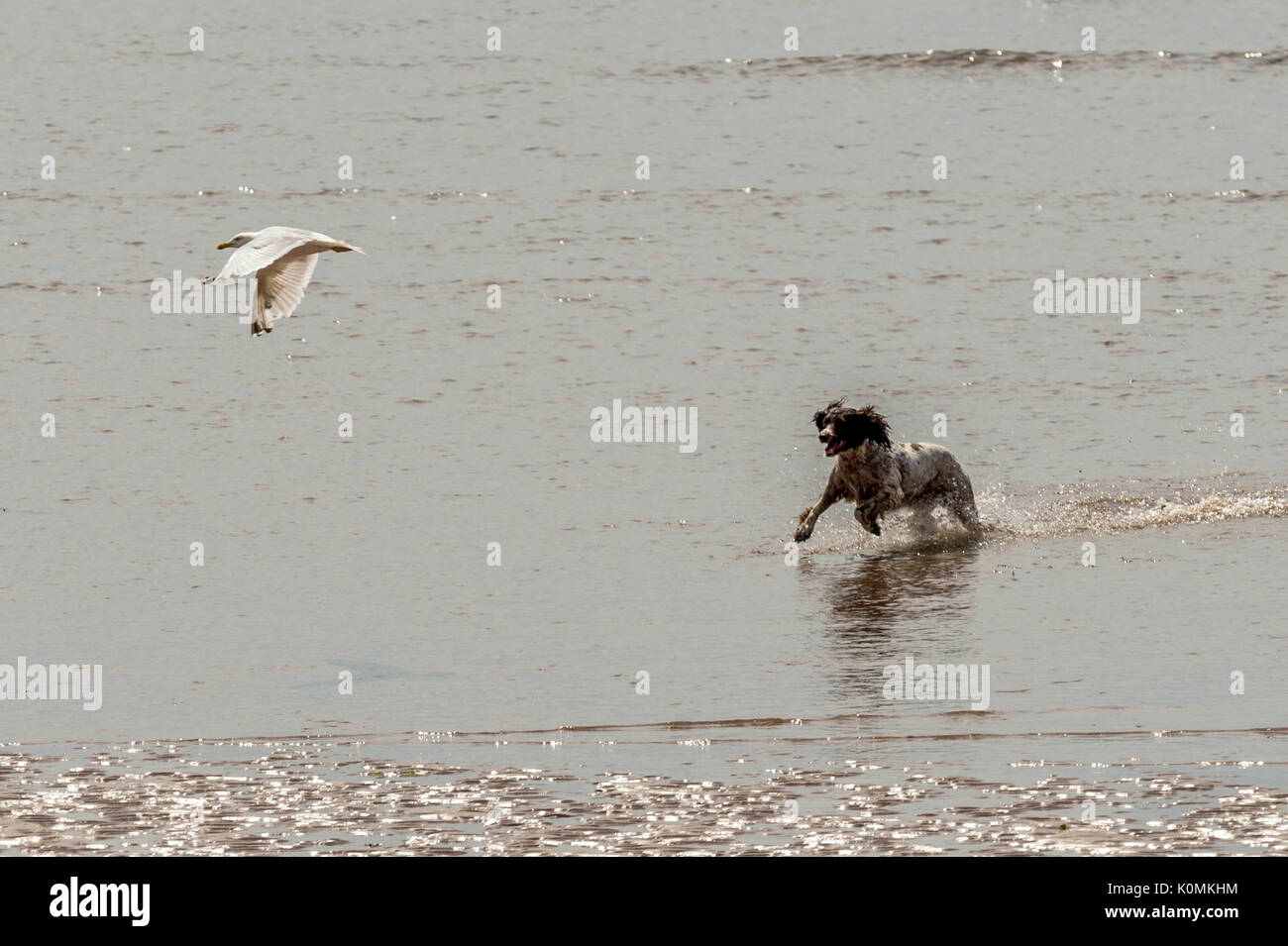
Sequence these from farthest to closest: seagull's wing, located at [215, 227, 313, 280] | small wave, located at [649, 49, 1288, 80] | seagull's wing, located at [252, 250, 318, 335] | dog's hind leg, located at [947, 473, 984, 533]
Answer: small wave, located at [649, 49, 1288, 80], dog's hind leg, located at [947, 473, 984, 533], seagull's wing, located at [252, 250, 318, 335], seagull's wing, located at [215, 227, 313, 280]

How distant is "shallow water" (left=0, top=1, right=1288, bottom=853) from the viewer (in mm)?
7273

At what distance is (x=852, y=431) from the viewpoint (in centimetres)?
1243

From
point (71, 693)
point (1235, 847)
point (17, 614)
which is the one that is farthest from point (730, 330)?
point (1235, 847)

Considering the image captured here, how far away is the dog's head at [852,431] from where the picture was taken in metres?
12.4

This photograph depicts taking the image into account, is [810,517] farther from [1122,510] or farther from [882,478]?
[1122,510]

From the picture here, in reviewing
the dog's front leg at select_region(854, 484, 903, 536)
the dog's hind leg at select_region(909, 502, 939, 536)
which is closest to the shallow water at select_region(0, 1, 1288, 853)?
the dog's front leg at select_region(854, 484, 903, 536)

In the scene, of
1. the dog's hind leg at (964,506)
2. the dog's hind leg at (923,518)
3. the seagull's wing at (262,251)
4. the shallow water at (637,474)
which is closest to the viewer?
the shallow water at (637,474)

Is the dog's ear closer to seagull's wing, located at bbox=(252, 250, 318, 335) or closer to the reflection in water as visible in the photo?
the reflection in water

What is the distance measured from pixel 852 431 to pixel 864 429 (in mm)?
74

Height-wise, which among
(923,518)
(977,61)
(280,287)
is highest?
(977,61)

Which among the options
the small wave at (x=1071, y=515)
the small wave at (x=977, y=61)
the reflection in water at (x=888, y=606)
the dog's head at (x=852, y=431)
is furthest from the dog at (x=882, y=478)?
the small wave at (x=977, y=61)

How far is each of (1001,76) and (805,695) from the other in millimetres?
24659

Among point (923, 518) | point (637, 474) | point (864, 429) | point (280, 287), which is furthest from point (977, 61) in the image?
point (280, 287)

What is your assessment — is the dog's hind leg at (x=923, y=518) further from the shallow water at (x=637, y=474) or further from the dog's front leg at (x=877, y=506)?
the shallow water at (x=637, y=474)
